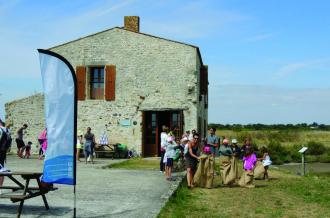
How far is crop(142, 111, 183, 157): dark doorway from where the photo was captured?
24781 millimetres

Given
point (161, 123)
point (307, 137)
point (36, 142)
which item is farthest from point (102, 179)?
point (307, 137)

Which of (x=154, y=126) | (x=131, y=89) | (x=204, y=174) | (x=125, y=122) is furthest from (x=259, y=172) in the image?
(x=131, y=89)

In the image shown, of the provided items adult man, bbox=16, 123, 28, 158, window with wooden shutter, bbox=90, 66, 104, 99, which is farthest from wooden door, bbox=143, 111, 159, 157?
adult man, bbox=16, 123, 28, 158

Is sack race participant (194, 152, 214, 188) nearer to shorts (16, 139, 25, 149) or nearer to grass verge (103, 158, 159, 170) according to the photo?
grass verge (103, 158, 159, 170)

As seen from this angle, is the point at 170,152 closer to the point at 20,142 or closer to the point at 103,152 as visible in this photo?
the point at 103,152

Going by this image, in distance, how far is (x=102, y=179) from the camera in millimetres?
15086

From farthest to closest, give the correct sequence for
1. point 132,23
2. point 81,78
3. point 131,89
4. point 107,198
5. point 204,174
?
1. point 132,23
2. point 81,78
3. point 131,89
4. point 204,174
5. point 107,198

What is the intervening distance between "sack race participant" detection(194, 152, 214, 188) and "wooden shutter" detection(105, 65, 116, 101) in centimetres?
1136

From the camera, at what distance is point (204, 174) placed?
14.7 metres

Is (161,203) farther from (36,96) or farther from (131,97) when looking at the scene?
(36,96)

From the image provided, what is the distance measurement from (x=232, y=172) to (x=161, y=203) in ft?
16.8

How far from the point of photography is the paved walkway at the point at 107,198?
933cm

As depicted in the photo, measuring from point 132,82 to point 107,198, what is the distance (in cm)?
1430

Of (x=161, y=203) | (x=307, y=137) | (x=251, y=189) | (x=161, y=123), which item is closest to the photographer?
(x=161, y=203)
